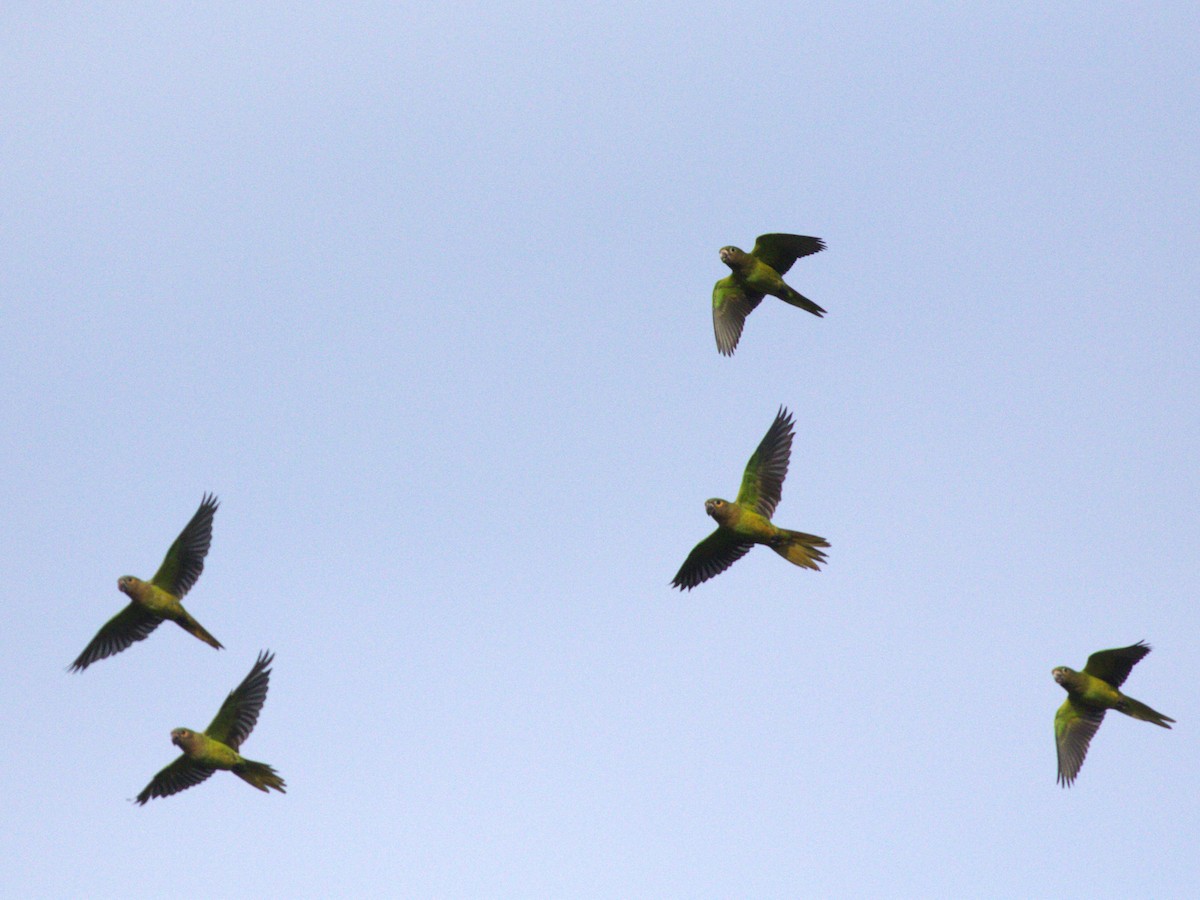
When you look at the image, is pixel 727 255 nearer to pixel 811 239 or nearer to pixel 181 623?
pixel 811 239

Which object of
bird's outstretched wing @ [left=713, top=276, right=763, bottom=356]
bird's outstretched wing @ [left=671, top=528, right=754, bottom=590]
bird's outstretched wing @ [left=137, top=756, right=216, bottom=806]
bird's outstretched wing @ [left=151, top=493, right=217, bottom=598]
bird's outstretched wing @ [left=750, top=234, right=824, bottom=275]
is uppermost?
bird's outstretched wing @ [left=750, top=234, right=824, bottom=275]

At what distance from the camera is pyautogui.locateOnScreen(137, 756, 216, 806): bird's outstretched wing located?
22.0 m

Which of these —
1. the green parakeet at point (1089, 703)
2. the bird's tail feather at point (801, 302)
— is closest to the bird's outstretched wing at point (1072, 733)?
the green parakeet at point (1089, 703)

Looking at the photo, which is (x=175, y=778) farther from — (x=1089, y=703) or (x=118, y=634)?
(x=1089, y=703)

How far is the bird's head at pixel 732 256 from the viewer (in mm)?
25219

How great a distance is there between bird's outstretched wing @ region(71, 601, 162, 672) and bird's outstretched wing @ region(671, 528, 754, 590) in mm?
8487

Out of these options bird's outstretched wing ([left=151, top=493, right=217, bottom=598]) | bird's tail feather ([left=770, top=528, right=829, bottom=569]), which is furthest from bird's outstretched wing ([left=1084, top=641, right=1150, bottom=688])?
bird's outstretched wing ([left=151, top=493, right=217, bottom=598])

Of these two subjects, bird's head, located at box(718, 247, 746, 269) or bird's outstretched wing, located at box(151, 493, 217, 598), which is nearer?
bird's outstretched wing, located at box(151, 493, 217, 598)

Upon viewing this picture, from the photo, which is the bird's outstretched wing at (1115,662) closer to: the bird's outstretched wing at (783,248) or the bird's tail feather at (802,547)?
the bird's tail feather at (802,547)

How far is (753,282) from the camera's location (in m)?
25.5

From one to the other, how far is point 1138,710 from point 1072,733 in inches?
46.2

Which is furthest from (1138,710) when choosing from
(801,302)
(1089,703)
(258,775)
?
(258,775)

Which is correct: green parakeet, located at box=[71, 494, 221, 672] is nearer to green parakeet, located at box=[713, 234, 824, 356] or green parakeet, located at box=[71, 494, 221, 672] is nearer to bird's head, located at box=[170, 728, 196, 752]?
bird's head, located at box=[170, 728, 196, 752]

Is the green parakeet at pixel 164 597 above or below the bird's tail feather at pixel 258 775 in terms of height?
above
